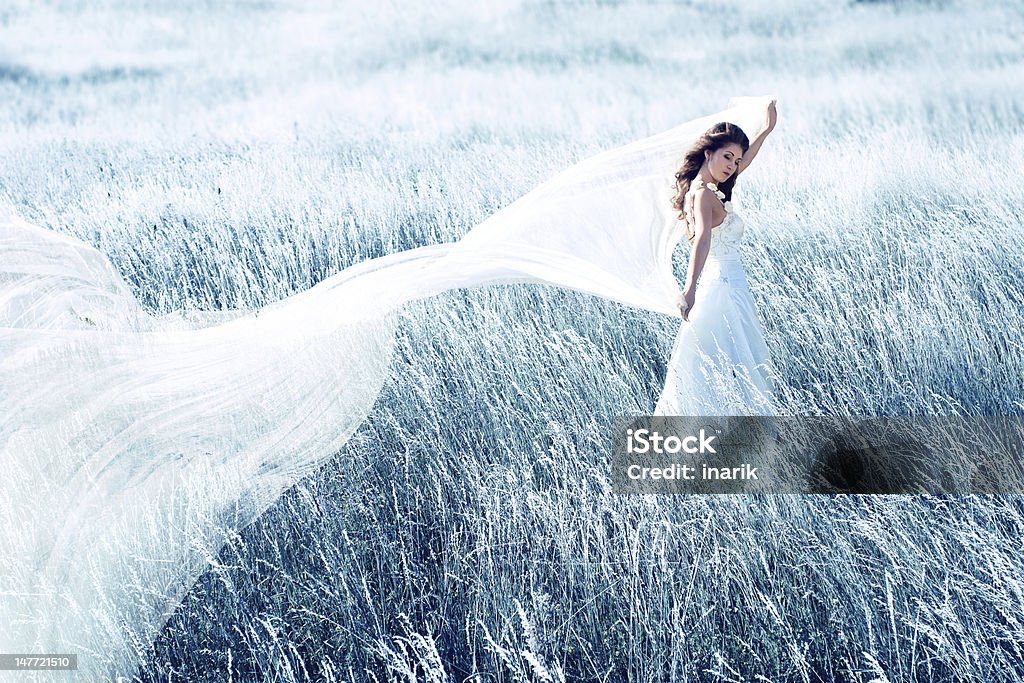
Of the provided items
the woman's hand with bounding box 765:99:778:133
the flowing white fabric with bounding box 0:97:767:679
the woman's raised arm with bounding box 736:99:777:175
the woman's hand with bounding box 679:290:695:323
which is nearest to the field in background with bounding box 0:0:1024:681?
the flowing white fabric with bounding box 0:97:767:679

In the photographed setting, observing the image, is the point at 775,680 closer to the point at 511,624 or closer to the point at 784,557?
the point at 784,557

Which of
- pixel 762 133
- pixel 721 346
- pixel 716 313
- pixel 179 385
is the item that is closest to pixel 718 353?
pixel 721 346

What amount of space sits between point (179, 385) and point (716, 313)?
1.90 m

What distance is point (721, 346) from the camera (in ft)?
10.3

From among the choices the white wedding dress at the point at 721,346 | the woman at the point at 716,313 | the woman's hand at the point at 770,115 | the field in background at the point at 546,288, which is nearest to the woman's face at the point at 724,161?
the woman at the point at 716,313

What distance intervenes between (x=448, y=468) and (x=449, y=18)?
4912mm

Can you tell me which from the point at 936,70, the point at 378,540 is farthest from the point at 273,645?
the point at 936,70

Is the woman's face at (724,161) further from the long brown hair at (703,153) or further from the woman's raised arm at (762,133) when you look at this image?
the woman's raised arm at (762,133)

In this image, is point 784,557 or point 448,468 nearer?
point 784,557

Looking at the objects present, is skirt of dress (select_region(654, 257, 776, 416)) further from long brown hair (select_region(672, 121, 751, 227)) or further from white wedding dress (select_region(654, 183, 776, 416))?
long brown hair (select_region(672, 121, 751, 227))

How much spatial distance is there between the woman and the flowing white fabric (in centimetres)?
15

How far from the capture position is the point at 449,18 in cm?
700

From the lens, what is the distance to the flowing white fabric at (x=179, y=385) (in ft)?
8.47

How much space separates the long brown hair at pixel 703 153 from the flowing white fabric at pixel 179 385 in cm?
8
